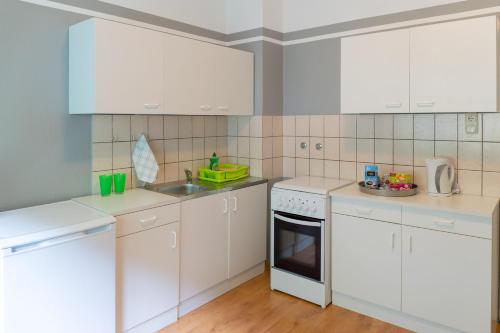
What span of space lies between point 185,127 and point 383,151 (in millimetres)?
1671

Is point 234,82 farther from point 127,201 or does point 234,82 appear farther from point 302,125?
point 127,201

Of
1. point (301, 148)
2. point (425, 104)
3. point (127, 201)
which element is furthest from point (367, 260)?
point (127, 201)

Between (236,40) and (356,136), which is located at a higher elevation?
(236,40)

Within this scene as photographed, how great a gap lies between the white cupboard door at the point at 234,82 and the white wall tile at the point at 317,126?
1.85 ft

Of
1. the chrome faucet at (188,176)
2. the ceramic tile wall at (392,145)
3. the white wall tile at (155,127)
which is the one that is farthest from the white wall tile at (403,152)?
the white wall tile at (155,127)

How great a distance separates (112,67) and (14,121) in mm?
664

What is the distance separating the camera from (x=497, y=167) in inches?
102

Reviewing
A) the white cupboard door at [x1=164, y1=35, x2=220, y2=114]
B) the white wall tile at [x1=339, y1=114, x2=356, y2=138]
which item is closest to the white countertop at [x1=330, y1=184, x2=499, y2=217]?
the white wall tile at [x1=339, y1=114, x2=356, y2=138]

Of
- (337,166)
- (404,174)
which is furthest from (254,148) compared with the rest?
(404,174)

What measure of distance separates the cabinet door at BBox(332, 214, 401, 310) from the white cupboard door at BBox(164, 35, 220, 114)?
1.37m

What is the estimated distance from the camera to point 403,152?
2975mm

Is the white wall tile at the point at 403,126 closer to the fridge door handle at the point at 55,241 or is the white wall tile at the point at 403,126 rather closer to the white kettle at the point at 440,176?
the white kettle at the point at 440,176

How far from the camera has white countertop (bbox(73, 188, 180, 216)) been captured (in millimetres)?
2311

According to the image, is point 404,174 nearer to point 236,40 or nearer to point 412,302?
point 412,302
